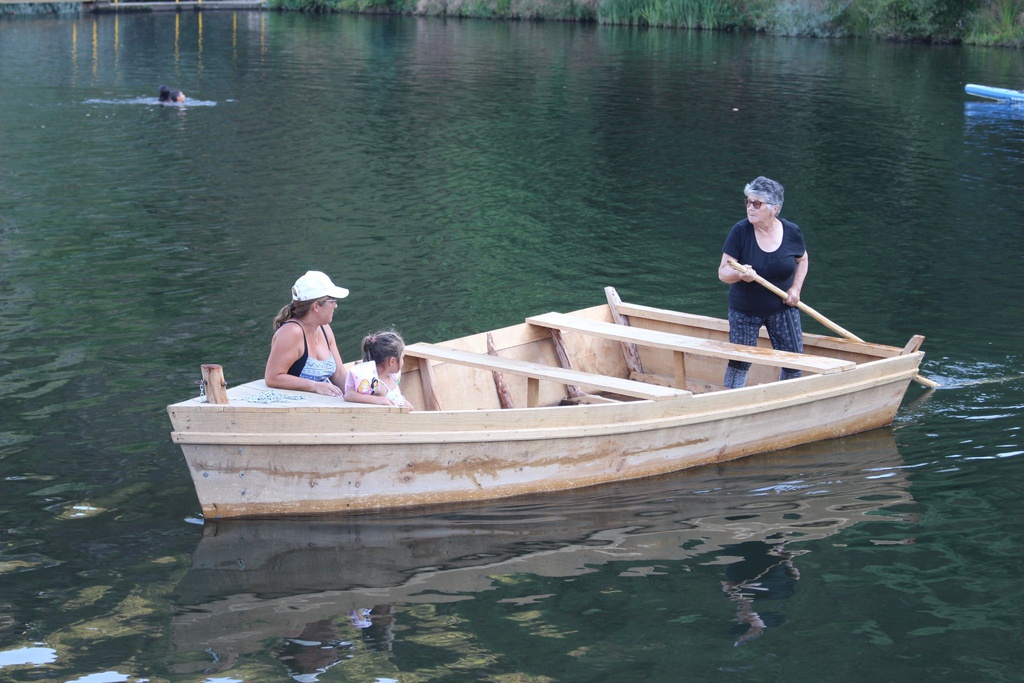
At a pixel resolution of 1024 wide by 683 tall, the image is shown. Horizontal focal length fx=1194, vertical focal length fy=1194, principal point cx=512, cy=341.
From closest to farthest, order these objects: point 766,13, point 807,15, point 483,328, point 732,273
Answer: point 732,273, point 483,328, point 807,15, point 766,13

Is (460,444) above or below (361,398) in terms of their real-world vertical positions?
below

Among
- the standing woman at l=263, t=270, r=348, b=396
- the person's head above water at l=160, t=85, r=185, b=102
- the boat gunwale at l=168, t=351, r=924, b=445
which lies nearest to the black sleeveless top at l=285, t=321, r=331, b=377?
the standing woman at l=263, t=270, r=348, b=396

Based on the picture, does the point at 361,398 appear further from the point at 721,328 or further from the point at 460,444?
the point at 721,328

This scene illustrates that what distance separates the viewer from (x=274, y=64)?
36750 mm

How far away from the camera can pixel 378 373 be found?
759 cm

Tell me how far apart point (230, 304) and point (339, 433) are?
5.42m

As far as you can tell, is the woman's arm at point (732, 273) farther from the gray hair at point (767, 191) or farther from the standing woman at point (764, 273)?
the gray hair at point (767, 191)

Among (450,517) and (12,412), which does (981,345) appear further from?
(12,412)

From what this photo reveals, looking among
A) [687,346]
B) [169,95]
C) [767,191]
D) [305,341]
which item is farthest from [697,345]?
[169,95]

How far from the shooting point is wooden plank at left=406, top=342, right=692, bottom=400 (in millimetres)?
8398

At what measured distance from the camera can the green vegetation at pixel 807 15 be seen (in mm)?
43031

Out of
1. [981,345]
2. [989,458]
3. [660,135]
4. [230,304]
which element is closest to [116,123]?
[660,135]

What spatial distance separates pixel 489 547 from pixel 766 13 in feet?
146

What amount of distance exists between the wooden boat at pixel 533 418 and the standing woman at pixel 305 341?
0.16 meters
